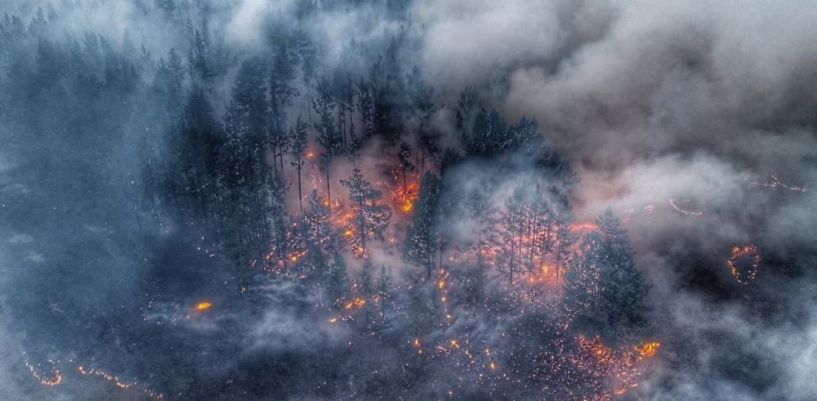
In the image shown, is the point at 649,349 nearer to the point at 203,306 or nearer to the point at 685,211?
the point at 685,211

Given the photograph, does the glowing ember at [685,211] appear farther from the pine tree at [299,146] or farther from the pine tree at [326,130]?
the pine tree at [299,146]

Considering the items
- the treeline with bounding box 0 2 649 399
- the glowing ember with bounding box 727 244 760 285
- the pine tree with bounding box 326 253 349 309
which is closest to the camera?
the treeline with bounding box 0 2 649 399

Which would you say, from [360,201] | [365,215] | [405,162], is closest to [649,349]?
[360,201]

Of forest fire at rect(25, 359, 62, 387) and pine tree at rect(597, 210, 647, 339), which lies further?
forest fire at rect(25, 359, 62, 387)

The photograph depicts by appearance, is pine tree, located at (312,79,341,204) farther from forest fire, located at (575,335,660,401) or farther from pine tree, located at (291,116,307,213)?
forest fire, located at (575,335,660,401)

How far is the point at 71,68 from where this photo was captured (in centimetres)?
9506

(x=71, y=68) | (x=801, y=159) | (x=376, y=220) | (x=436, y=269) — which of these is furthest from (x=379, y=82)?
(x=801, y=159)

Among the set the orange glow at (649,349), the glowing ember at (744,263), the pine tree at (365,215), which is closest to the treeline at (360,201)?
the pine tree at (365,215)

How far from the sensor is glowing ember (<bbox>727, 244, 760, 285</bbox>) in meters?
67.7

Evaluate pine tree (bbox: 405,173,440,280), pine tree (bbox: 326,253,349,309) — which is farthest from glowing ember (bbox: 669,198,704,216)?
pine tree (bbox: 326,253,349,309)

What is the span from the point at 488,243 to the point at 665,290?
1958 centimetres

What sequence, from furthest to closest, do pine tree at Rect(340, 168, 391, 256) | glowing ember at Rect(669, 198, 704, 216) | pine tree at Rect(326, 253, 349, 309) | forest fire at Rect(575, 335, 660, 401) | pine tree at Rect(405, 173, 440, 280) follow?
glowing ember at Rect(669, 198, 704, 216) → pine tree at Rect(340, 168, 391, 256) → pine tree at Rect(405, 173, 440, 280) → pine tree at Rect(326, 253, 349, 309) → forest fire at Rect(575, 335, 660, 401)

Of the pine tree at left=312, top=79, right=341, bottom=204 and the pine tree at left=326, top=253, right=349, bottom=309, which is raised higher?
the pine tree at left=312, top=79, right=341, bottom=204

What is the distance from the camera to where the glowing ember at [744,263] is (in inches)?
2665
